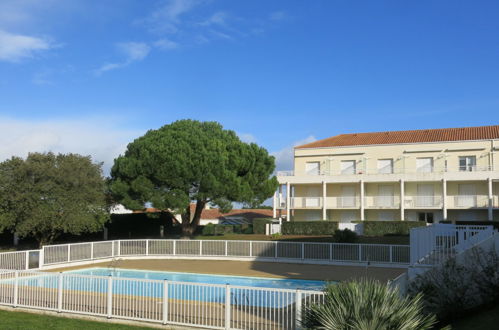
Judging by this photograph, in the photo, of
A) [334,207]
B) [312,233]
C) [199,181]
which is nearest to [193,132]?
[199,181]

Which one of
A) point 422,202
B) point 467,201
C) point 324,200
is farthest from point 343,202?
point 467,201

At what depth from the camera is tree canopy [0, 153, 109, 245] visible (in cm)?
2622

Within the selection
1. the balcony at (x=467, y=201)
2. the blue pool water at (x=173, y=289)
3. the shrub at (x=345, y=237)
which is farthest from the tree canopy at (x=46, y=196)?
the balcony at (x=467, y=201)

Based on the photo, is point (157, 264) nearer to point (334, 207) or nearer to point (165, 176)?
point (165, 176)

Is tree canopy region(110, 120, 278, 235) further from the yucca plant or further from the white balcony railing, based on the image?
the yucca plant

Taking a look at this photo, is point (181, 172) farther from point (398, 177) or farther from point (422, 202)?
→ point (422, 202)

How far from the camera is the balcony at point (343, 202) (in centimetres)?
3888

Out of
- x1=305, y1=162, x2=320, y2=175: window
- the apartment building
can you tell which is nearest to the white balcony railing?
the apartment building

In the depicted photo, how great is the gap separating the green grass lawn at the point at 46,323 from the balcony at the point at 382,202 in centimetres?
3008

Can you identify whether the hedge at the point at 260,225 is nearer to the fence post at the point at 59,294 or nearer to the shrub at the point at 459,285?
the fence post at the point at 59,294

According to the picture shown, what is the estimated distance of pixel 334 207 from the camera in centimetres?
3941

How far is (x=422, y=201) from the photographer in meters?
36.9

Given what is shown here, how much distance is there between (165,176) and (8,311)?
19262 millimetres

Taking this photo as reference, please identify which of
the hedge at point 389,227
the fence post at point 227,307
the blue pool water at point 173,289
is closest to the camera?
the fence post at point 227,307
